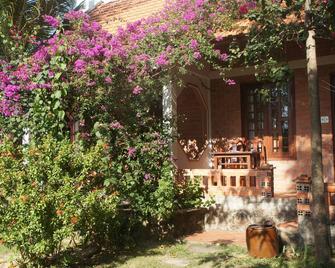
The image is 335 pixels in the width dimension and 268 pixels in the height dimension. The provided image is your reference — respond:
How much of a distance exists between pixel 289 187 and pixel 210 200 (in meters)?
2.56

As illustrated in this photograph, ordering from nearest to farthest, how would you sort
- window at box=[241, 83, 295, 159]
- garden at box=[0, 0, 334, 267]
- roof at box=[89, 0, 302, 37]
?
garden at box=[0, 0, 334, 267] < window at box=[241, 83, 295, 159] < roof at box=[89, 0, 302, 37]

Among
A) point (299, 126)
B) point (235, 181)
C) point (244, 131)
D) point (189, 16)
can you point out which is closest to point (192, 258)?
point (235, 181)

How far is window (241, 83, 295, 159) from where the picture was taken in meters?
10.9

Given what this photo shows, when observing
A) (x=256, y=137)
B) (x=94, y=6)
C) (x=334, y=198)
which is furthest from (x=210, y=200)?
(x=94, y=6)

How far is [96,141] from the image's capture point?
757cm

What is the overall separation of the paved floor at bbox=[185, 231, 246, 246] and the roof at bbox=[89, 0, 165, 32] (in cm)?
563

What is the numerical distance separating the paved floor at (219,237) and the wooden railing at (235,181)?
2.63 feet

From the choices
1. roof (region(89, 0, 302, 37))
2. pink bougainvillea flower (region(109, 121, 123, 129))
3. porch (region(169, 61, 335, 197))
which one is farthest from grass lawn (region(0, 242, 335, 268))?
roof (region(89, 0, 302, 37))

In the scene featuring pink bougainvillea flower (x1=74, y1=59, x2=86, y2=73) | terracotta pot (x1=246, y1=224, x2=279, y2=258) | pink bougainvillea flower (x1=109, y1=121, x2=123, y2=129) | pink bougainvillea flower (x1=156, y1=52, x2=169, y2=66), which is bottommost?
terracotta pot (x1=246, y1=224, x2=279, y2=258)

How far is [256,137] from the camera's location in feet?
37.7

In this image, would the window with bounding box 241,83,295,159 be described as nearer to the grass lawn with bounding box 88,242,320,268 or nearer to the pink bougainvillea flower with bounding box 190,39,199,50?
the pink bougainvillea flower with bounding box 190,39,199,50

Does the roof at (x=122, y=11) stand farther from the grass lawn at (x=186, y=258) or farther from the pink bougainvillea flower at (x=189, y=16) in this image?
the grass lawn at (x=186, y=258)

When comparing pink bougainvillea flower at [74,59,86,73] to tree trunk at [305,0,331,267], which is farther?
pink bougainvillea flower at [74,59,86,73]

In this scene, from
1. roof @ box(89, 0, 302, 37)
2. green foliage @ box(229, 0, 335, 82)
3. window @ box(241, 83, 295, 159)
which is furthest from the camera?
roof @ box(89, 0, 302, 37)
